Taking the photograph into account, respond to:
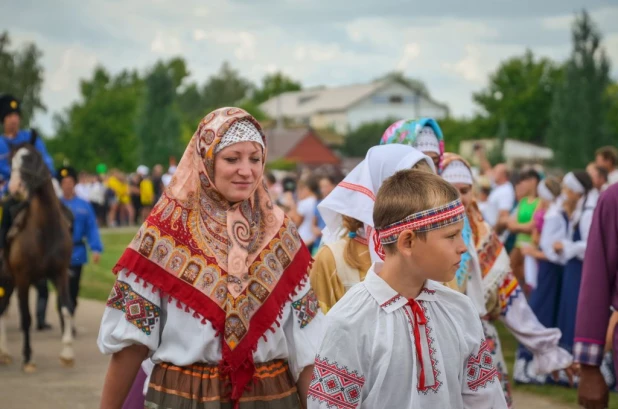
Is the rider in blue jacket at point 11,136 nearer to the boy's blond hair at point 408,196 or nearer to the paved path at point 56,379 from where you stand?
the paved path at point 56,379

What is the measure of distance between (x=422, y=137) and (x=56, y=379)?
5.81 meters

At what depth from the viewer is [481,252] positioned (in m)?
5.31

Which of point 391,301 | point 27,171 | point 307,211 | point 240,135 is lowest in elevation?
point 307,211

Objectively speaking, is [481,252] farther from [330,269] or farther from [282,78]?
[282,78]

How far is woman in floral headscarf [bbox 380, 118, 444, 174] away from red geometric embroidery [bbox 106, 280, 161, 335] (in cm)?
179

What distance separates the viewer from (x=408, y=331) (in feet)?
9.84

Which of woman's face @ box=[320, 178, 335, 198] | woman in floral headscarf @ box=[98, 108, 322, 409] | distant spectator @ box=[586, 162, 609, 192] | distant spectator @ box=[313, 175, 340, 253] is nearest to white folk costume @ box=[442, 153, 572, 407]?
woman in floral headscarf @ box=[98, 108, 322, 409]

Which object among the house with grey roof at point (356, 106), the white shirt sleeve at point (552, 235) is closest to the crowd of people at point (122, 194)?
the white shirt sleeve at point (552, 235)

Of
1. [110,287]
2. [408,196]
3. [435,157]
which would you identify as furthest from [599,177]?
[110,287]

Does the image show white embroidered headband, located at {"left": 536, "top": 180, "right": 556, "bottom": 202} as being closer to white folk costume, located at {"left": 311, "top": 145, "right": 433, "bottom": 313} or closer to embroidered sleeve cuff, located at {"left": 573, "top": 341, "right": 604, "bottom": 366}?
embroidered sleeve cuff, located at {"left": 573, "top": 341, "right": 604, "bottom": 366}

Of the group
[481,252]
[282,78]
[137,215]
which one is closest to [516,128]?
[137,215]

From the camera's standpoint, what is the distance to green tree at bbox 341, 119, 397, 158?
89875 mm

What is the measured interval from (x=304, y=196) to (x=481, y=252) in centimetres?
874

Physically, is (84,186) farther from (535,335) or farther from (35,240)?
(535,335)
